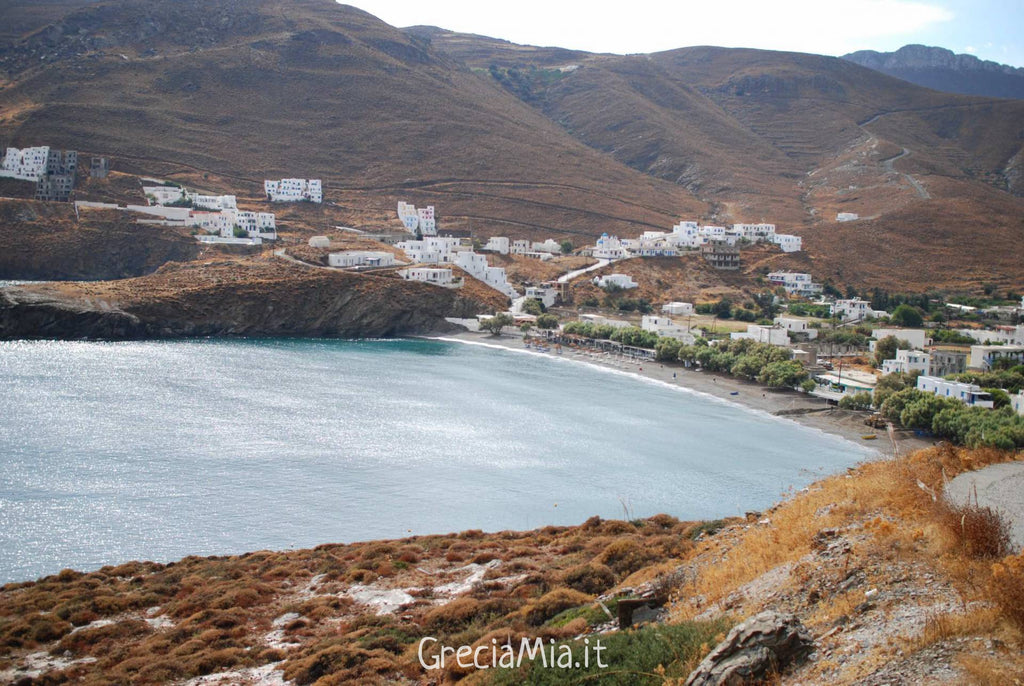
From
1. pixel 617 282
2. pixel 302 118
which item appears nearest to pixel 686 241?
pixel 617 282

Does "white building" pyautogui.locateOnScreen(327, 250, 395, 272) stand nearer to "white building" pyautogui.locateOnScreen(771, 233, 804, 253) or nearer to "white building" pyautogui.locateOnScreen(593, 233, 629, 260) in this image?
"white building" pyautogui.locateOnScreen(593, 233, 629, 260)

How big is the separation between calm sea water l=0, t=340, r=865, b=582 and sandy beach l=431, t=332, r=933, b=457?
1.45 metres

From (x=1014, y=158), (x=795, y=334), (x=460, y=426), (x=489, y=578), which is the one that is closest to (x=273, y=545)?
(x=489, y=578)

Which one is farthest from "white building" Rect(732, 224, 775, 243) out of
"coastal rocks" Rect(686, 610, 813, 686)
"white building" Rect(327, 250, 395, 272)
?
"coastal rocks" Rect(686, 610, 813, 686)

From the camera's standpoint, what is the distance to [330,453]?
3173 centimetres

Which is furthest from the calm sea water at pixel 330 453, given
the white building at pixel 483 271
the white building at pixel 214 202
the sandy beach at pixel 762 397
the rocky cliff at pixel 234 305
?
the white building at pixel 214 202

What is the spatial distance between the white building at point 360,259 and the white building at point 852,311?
39.5 metres

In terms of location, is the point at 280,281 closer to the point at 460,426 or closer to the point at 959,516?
the point at 460,426

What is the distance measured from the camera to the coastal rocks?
21.8 feet

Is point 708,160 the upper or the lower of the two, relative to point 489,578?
upper

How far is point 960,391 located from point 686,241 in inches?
1974

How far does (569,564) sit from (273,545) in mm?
10644

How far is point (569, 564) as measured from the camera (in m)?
14.8

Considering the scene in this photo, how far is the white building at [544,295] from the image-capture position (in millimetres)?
72562
